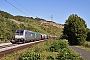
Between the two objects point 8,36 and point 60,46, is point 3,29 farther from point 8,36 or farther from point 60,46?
point 60,46

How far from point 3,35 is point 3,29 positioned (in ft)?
6.96

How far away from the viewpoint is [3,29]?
47125 millimetres

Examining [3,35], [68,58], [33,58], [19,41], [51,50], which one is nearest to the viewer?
[33,58]

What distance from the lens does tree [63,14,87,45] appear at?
1932 inches

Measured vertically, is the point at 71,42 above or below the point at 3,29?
below

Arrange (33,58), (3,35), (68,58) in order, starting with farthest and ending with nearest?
(3,35)
(68,58)
(33,58)

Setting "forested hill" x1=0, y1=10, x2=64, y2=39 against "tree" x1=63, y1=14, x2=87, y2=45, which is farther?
"tree" x1=63, y1=14, x2=87, y2=45

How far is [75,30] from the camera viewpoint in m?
49.2

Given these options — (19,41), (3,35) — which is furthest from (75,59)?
(3,35)

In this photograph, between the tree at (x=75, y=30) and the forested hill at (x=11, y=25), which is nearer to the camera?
the forested hill at (x=11, y=25)

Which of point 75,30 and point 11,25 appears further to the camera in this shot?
point 11,25

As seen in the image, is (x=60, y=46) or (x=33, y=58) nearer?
(x=33, y=58)

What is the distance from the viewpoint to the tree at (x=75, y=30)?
1932 inches

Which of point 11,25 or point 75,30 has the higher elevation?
point 11,25
